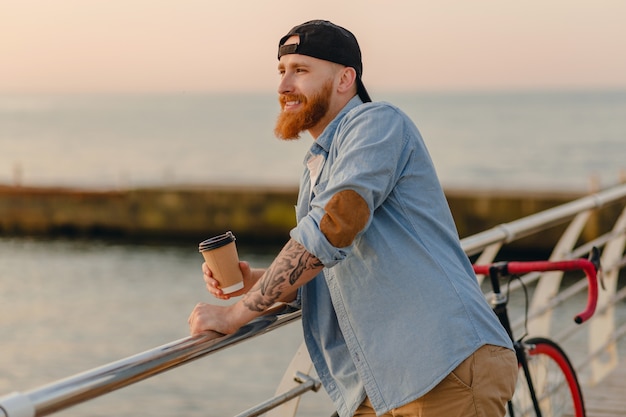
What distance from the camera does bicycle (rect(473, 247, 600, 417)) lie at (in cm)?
263

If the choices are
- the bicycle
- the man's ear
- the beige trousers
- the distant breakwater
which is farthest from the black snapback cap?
the distant breakwater

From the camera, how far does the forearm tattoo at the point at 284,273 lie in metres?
1.82

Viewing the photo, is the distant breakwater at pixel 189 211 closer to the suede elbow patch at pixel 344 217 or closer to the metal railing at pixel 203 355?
the metal railing at pixel 203 355

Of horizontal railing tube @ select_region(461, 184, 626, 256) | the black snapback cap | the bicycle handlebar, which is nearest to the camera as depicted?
the black snapback cap

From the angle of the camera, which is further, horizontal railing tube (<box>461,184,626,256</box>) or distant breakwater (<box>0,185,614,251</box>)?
distant breakwater (<box>0,185,614,251</box>)

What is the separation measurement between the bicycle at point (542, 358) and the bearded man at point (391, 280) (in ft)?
2.33

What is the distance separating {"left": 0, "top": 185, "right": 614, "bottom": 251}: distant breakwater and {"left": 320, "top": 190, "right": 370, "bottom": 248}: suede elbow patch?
2054 centimetres

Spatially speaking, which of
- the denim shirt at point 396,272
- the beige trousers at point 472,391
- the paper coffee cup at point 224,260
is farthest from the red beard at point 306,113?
the beige trousers at point 472,391

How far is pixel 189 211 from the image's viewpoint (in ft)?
88.1

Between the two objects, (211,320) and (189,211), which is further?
(189,211)

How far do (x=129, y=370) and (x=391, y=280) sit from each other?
0.56 m

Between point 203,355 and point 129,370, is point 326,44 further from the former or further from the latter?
point 129,370

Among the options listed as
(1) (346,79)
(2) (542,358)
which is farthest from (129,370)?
(2) (542,358)

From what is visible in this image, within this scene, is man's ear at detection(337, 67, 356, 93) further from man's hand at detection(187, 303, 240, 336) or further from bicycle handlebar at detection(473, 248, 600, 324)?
bicycle handlebar at detection(473, 248, 600, 324)
